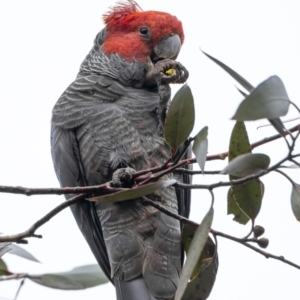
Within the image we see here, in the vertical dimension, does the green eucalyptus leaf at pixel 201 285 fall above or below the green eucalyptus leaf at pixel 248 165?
below

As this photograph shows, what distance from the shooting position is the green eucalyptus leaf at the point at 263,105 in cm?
126

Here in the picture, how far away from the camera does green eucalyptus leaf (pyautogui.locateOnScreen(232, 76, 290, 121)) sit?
126 centimetres

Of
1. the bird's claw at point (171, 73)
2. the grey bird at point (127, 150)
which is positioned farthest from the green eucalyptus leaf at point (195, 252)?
the bird's claw at point (171, 73)

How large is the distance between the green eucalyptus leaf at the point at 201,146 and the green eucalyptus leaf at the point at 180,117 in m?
0.06

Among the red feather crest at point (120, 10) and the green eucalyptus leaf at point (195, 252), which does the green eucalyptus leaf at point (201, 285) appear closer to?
the green eucalyptus leaf at point (195, 252)

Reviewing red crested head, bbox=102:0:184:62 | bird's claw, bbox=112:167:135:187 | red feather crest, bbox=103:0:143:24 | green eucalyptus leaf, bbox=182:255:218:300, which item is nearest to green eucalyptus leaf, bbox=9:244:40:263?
bird's claw, bbox=112:167:135:187

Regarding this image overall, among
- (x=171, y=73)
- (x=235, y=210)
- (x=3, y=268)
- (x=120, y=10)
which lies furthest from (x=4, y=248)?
(x=120, y=10)

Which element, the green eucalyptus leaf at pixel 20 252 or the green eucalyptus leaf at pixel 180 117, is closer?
the green eucalyptus leaf at pixel 180 117

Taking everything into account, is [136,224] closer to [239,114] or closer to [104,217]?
[104,217]

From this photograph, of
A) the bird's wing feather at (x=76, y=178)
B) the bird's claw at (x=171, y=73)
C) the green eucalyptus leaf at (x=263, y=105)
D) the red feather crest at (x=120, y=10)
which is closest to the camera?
the green eucalyptus leaf at (x=263, y=105)

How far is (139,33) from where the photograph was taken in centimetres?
335

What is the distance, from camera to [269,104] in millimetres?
1267

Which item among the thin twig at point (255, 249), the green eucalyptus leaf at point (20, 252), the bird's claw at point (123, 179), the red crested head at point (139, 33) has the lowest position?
the green eucalyptus leaf at point (20, 252)

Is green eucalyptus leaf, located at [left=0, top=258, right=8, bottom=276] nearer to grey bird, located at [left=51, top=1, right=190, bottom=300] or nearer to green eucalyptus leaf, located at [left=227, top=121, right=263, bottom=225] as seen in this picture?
green eucalyptus leaf, located at [left=227, top=121, right=263, bottom=225]
